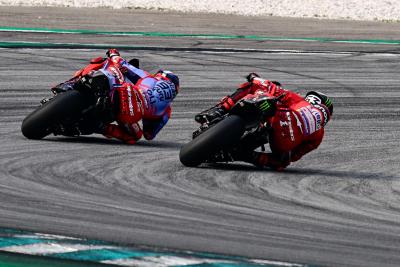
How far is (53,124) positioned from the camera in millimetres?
10883

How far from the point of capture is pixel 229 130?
9469 millimetres

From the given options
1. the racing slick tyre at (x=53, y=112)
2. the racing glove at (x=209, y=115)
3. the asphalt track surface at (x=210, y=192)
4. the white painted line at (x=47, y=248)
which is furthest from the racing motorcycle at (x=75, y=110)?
the white painted line at (x=47, y=248)

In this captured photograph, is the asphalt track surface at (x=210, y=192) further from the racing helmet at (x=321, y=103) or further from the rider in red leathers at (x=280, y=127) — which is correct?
the racing helmet at (x=321, y=103)

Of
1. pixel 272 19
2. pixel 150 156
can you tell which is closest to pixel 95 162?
pixel 150 156

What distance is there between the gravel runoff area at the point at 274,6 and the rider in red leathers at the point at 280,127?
1759cm

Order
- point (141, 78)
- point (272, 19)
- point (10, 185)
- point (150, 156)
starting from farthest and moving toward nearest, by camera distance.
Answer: point (272, 19) → point (141, 78) → point (150, 156) → point (10, 185)

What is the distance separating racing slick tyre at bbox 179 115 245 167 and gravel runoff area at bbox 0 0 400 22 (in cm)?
1827

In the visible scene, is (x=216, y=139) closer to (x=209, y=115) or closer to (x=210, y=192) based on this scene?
(x=209, y=115)

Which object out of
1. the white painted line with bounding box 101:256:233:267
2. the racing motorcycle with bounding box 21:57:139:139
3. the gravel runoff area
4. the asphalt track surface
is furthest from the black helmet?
the gravel runoff area

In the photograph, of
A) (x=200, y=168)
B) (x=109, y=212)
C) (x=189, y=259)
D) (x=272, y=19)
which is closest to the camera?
(x=189, y=259)

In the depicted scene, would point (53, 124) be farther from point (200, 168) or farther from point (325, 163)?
point (325, 163)

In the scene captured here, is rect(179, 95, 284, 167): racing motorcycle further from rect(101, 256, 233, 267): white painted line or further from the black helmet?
rect(101, 256, 233, 267): white painted line

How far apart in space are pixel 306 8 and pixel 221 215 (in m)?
21.4

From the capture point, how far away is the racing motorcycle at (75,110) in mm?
10820
